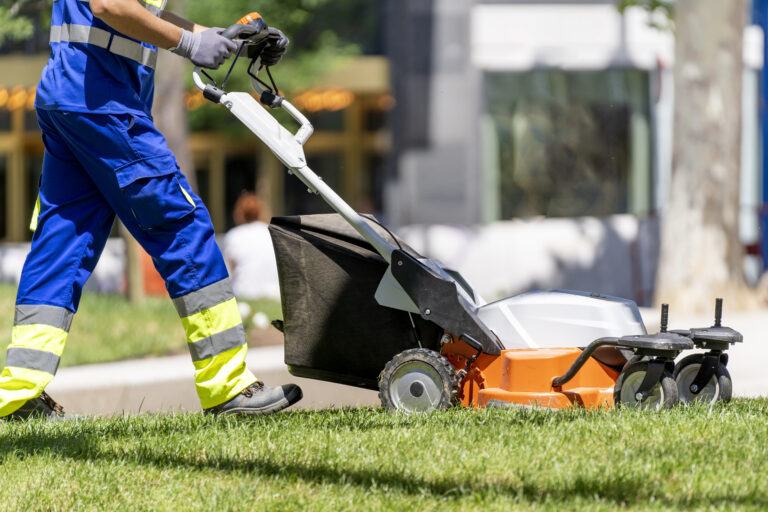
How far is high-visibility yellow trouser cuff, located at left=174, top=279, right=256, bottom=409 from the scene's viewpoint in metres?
4.06

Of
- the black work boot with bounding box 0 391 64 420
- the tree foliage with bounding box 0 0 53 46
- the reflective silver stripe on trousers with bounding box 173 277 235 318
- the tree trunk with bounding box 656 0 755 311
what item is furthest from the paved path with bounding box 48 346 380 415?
the tree trunk with bounding box 656 0 755 311

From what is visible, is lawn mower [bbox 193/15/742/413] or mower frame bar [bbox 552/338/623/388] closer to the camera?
mower frame bar [bbox 552/338/623/388]

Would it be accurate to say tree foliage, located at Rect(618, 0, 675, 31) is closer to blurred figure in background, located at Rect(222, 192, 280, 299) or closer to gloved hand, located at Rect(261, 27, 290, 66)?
blurred figure in background, located at Rect(222, 192, 280, 299)

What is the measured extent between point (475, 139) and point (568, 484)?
10.9 meters

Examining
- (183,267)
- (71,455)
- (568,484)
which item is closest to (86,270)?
(183,267)

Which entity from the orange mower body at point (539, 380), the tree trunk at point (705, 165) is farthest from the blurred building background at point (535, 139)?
the orange mower body at point (539, 380)

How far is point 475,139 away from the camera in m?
13.7

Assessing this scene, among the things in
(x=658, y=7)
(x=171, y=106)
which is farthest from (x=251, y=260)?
(x=658, y=7)

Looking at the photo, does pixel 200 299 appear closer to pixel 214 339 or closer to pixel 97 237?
pixel 214 339

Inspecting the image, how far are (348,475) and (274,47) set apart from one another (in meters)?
1.75

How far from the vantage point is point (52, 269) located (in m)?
4.16

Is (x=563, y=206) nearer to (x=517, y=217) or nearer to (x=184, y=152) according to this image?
(x=517, y=217)

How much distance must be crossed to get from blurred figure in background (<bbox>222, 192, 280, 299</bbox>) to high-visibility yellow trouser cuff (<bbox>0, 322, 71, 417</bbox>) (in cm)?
504

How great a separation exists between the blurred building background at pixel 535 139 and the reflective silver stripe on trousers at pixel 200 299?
811 centimetres
